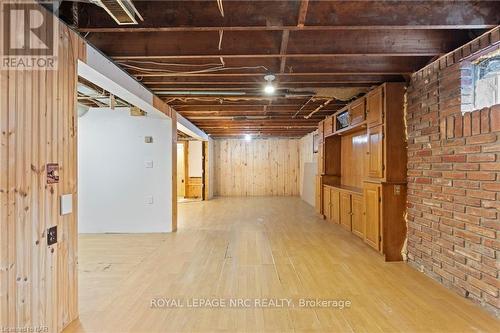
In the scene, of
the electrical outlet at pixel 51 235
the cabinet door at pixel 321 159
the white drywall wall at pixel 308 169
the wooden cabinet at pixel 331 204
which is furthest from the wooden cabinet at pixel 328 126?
the electrical outlet at pixel 51 235

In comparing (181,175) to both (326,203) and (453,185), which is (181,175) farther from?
(453,185)

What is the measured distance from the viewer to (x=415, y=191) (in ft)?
11.0

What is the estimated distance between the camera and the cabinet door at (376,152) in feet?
12.0

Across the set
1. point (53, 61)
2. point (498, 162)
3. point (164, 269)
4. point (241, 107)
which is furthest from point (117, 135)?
point (498, 162)

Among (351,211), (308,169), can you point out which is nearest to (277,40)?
(351,211)

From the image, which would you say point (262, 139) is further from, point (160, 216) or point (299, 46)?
point (299, 46)

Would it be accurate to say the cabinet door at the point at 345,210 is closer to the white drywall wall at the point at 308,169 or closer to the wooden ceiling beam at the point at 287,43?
the wooden ceiling beam at the point at 287,43

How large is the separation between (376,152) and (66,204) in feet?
11.8

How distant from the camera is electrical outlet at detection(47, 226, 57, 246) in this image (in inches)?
74.5

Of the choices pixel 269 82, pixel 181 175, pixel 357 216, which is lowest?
pixel 357 216

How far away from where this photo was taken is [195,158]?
10422mm

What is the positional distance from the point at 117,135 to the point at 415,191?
4823 millimetres

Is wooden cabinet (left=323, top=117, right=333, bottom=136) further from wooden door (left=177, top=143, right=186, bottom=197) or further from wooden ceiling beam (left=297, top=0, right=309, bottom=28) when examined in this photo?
wooden door (left=177, top=143, right=186, bottom=197)

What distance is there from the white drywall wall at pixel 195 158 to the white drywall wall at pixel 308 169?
377 centimetres
